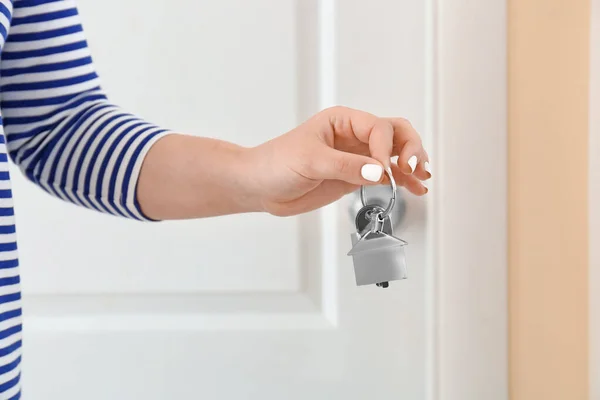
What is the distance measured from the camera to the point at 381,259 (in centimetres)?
44

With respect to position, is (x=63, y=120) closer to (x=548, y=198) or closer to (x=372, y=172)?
(x=372, y=172)

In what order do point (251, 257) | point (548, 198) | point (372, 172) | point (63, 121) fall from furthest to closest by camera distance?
point (251, 257) < point (548, 198) < point (63, 121) < point (372, 172)

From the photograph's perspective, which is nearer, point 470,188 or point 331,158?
point 331,158

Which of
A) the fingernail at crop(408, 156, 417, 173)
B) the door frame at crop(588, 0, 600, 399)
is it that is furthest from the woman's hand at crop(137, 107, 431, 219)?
the door frame at crop(588, 0, 600, 399)

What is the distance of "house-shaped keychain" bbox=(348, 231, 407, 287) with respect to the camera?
44cm

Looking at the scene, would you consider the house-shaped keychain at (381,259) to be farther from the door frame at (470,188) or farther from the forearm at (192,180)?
the door frame at (470,188)

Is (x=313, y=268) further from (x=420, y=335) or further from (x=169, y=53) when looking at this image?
(x=169, y=53)

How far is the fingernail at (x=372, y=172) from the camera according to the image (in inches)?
15.3

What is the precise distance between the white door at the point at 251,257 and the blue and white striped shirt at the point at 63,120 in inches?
8.8

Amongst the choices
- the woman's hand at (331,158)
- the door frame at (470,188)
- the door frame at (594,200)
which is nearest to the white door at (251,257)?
the door frame at (470,188)

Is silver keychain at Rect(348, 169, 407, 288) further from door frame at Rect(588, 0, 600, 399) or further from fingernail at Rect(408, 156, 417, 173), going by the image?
door frame at Rect(588, 0, 600, 399)

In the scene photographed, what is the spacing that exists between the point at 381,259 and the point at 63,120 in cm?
27

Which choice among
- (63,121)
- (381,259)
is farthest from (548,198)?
(63,121)

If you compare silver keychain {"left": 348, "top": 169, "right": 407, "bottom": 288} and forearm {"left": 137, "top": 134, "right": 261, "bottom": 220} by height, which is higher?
forearm {"left": 137, "top": 134, "right": 261, "bottom": 220}
